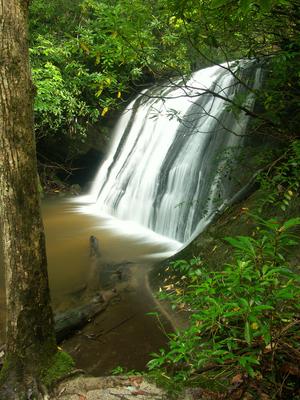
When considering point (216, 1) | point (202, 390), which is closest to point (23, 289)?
point (202, 390)

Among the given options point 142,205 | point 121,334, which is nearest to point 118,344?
point 121,334

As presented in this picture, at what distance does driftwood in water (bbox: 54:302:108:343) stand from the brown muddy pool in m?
0.09

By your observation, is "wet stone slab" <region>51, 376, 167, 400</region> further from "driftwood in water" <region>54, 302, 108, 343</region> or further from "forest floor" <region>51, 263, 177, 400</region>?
"driftwood in water" <region>54, 302, 108, 343</region>

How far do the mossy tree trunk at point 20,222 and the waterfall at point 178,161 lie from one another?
263 cm

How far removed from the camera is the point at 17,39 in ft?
8.61

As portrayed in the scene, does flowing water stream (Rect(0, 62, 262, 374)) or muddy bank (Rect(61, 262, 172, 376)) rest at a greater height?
flowing water stream (Rect(0, 62, 262, 374))

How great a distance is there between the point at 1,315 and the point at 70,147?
348 inches

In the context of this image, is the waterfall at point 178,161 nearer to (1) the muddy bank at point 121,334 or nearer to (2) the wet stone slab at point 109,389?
(1) the muddy bank at point 121,334

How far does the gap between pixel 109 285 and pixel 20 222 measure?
10.8 ft

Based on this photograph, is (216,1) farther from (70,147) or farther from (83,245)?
(70,147)

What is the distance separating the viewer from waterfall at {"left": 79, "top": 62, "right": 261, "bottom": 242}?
659 centimetres

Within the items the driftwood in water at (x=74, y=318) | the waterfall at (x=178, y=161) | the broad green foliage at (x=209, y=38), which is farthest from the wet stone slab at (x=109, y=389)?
the waterfall at (x=178, y=161)

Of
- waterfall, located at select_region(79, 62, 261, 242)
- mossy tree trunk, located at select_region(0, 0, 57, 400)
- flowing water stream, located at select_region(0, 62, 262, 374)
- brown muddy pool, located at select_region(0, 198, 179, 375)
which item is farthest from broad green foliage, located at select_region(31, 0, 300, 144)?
brown muddy pool, located at select_region(0, 198, 179, 375)

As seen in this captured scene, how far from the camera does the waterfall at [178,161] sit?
6.59 metres
